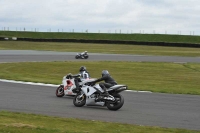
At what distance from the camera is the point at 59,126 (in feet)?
40.6

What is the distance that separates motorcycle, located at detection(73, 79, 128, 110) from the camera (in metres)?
15.9

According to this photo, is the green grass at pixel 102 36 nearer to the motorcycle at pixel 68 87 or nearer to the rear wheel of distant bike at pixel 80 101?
the motorcycle at pixel 68 87

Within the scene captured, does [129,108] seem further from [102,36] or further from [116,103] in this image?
[102,36]

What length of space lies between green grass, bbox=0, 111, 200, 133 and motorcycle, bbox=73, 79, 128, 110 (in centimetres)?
263

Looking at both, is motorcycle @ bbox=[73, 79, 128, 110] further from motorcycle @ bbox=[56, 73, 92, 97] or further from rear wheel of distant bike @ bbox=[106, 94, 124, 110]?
motorcycle @ bbox=[56, 73, 92, 97]

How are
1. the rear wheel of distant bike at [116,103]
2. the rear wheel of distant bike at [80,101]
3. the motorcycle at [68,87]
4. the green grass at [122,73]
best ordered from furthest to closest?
1. the green grass at [122,73]
2. the motorcycle at [68,87]
3. the rear wheel of distant bike at [80,101]
4. the rear wheel of distant bike at [116,103]

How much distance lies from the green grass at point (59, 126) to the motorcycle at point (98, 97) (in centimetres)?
263

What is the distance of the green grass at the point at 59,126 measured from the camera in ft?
37.4

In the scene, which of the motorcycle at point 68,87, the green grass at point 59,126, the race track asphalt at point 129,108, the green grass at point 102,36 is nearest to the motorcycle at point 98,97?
the race track asphalt at point 129,108

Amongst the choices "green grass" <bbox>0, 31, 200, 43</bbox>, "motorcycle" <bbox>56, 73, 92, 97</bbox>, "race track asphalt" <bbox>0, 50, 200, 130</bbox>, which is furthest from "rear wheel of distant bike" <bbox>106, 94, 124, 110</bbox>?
"green grass" <bbox>0, 31, 200, 43</bbox>

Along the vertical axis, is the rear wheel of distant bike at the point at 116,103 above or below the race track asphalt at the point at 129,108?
above

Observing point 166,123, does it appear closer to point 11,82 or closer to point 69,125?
point 69,125

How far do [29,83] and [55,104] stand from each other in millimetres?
8274

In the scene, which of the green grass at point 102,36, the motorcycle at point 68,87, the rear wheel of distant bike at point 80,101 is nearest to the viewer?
the rear wheel of distant bike at point 80,101
